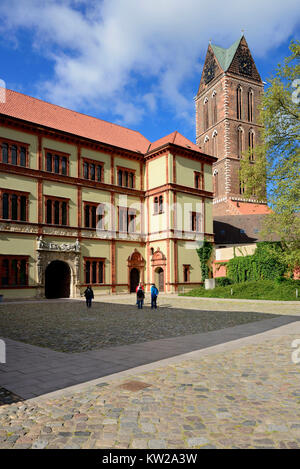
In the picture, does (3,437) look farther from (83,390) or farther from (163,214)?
(163,214)

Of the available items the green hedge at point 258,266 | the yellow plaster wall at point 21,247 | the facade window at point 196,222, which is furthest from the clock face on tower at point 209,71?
the yellow plaster wall at point 21,247

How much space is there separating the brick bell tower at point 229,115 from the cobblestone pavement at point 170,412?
55319mm

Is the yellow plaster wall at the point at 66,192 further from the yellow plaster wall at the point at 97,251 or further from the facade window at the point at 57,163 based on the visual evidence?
the yellow plaster wall at the point at 97,251

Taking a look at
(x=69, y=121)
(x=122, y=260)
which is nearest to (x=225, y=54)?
(x=69, y=121)

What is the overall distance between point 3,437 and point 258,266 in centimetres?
3208

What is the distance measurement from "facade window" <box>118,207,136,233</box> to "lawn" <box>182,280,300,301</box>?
10.3 m

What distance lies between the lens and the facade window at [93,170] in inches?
1359

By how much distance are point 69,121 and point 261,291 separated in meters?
24.7

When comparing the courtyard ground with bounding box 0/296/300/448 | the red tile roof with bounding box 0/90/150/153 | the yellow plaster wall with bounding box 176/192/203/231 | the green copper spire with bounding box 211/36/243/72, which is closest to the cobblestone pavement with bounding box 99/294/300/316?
the courtyard ground with bounding box 0/296/300/448

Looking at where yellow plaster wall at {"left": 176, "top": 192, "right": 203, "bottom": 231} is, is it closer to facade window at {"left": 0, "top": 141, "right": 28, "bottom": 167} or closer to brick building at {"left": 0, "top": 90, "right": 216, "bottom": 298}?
brick building at {"left": 0, "top": 90, "right": 216, "bottom": 298}

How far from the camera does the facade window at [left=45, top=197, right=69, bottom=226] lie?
31.6 m

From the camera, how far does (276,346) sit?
353 inches
